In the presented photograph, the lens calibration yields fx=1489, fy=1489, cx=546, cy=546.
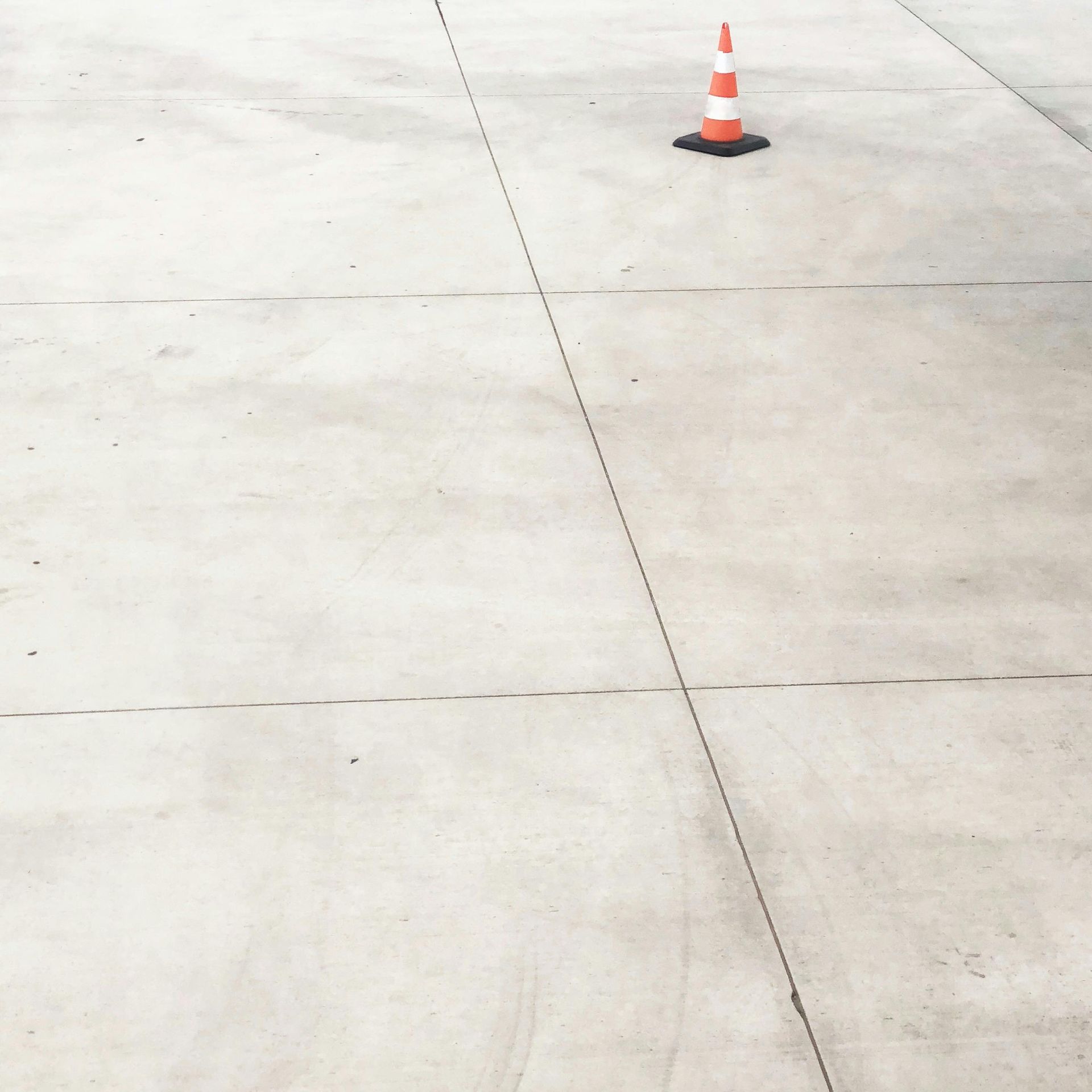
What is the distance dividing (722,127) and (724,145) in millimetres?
103

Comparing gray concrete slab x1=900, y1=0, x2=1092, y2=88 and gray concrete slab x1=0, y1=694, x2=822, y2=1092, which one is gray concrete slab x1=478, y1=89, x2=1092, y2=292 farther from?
gray concrete slab x1=0, y1=694, x2=822, y2=1092

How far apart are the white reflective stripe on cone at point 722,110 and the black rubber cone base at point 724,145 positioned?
4.6 inches

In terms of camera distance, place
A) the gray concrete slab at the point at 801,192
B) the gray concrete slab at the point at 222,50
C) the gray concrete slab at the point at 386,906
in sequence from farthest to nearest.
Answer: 1. the gray concrete slab at the point at 222,50
2. the gray concrete slab at the point at 801,192
3. the gray concrete slab at the point at 386,906

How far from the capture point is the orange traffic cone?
26.0ft

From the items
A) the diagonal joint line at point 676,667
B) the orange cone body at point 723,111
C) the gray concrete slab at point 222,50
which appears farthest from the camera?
the gray concrete slab at point 222,50

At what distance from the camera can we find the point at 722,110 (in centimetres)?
796

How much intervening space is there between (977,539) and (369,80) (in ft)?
19.1

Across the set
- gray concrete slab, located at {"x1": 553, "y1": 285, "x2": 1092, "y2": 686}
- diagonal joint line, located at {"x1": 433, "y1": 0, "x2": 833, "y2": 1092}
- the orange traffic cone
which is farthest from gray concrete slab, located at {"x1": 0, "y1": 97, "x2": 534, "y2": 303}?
the orange traffic cone

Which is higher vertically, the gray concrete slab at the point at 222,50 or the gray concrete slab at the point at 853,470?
the gray concrete slab at the point at 222,50

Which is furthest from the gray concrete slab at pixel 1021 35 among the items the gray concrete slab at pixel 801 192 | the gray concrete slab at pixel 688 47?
the gray concrete slab at pixel 801 192

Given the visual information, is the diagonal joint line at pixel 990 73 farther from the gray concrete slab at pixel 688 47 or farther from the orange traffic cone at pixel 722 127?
the orange traffic cone at pixel 722 127

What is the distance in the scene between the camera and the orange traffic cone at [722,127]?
7922mm

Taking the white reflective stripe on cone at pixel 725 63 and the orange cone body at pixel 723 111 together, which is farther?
the orange cone body at pixel 723 111

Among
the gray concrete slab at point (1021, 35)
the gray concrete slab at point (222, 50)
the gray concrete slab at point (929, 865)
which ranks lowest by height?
the gray concrete slab at point (929, 865)
